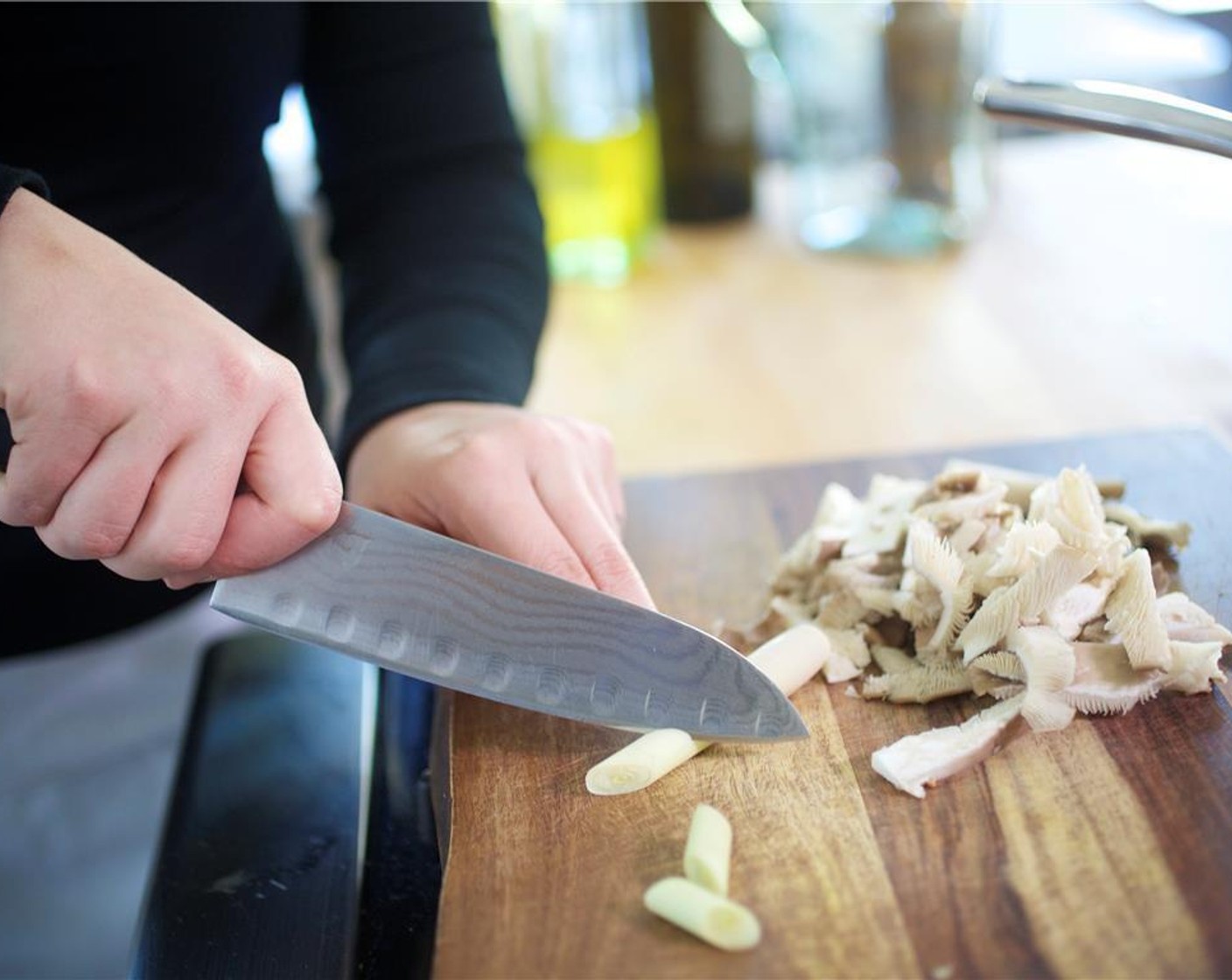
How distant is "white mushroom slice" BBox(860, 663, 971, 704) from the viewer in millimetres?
861

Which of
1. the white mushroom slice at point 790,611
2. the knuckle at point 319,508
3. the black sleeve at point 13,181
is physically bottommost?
the white mushroom slice at point 790,611

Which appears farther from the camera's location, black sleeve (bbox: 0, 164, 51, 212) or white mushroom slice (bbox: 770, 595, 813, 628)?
white mushroom slice (bbox: 770, 595, 813, 628)

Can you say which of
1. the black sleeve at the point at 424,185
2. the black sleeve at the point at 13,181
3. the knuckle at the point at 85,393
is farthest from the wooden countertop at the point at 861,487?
the black sleeve at the point at 13,181

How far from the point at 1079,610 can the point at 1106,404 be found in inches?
23.9

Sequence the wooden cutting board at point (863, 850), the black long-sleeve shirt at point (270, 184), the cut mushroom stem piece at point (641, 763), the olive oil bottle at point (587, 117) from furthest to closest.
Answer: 1. the olive oil bottle at point (587, 117)
2. the black long-sleeve shirt at point (270, 184)
3. the cut mushroom stem piece at point (641, 763)
4. the wooden cutting board at point (863, 850)

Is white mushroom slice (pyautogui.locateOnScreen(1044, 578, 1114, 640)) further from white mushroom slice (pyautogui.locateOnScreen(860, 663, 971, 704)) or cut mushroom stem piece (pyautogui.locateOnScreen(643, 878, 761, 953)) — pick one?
cut mushroom stem piece (pyautogui.locateOnScreen(643, 878, 761, 953))

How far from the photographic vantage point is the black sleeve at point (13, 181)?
0.73 m

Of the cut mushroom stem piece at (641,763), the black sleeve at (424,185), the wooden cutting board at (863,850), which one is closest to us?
the wooden cutting board at (863,850)

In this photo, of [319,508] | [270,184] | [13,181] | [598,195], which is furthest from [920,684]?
[598,195]

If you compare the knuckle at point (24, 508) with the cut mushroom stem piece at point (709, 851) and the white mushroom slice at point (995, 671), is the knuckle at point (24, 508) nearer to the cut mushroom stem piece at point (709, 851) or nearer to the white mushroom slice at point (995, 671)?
the cut mushroom stem piece at point (709, 851)

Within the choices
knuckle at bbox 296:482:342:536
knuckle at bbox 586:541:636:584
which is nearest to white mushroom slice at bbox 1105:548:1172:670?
knuckle at bbox 586:541:636:584

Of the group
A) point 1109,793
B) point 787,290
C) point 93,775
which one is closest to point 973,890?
point 1109,793

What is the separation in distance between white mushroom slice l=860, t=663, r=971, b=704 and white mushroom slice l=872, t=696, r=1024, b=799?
1.5 inches

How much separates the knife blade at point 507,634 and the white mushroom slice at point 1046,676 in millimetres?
140
